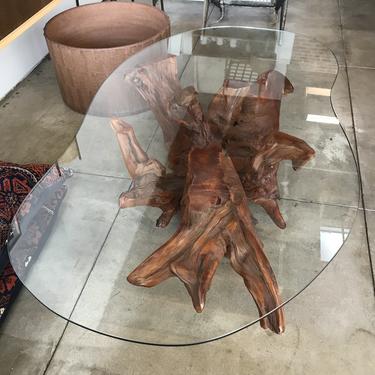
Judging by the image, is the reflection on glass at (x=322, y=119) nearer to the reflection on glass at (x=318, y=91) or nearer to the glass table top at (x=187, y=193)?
the glass table top at (x=187, y=193)

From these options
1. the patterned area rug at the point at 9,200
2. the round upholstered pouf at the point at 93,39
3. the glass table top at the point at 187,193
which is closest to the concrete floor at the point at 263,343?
Answer: the patterned area rug at the point at 9,200

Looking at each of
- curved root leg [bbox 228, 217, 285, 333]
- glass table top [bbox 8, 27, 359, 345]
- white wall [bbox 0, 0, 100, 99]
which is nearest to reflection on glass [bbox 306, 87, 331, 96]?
glass table top [bbox 8, 27, 359, 345]

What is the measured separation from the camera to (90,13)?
235 cm

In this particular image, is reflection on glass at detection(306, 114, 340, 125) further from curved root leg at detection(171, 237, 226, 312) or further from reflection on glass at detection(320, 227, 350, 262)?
curved root leg at detection(171, 237, 226, 312)

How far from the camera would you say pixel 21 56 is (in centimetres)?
254

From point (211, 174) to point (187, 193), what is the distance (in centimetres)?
10

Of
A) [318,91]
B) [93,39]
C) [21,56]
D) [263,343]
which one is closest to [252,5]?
[93,39]

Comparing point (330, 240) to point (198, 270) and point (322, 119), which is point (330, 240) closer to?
point (198, 270)

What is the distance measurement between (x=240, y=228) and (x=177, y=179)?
35 cm

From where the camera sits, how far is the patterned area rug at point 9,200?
1338 millimetres

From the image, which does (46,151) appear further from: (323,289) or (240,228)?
(323,289)

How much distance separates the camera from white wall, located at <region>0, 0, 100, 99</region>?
7.86ft

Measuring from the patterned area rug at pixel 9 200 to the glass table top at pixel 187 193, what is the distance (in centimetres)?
18

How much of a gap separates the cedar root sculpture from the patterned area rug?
0.44 m
